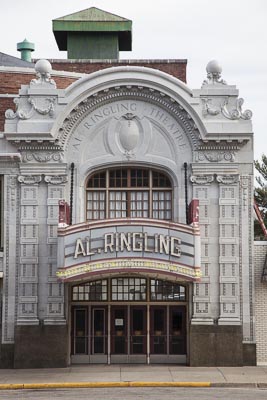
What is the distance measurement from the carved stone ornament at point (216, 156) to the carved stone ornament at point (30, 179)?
5.94 meters

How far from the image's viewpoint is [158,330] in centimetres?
3581

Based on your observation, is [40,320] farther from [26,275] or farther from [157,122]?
[157,122]

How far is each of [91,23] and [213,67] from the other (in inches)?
732

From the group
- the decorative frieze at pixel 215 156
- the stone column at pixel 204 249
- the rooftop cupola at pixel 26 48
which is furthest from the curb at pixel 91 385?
the rooftop cupola at pixel 26 48

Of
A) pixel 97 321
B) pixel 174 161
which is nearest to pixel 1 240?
pixel 97 321

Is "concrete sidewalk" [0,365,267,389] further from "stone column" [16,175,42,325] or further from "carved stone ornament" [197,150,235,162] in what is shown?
"carved stone ornament" [197,150,235,162]

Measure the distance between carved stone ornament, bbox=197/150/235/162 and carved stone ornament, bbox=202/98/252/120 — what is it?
4.34ft

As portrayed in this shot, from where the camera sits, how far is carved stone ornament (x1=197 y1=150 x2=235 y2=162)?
116 ft

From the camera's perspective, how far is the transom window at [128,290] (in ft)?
117

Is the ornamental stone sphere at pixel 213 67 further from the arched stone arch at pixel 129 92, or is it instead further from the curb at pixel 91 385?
the curb at pixel 91 385

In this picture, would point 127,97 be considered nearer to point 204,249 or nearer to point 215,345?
point 204,249

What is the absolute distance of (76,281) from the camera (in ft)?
115

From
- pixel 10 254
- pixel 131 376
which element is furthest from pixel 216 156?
pixel 131 376

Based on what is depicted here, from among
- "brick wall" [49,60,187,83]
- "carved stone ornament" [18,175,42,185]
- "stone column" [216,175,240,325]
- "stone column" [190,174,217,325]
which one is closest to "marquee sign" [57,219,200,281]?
"stone column" [190,174,217,325]
